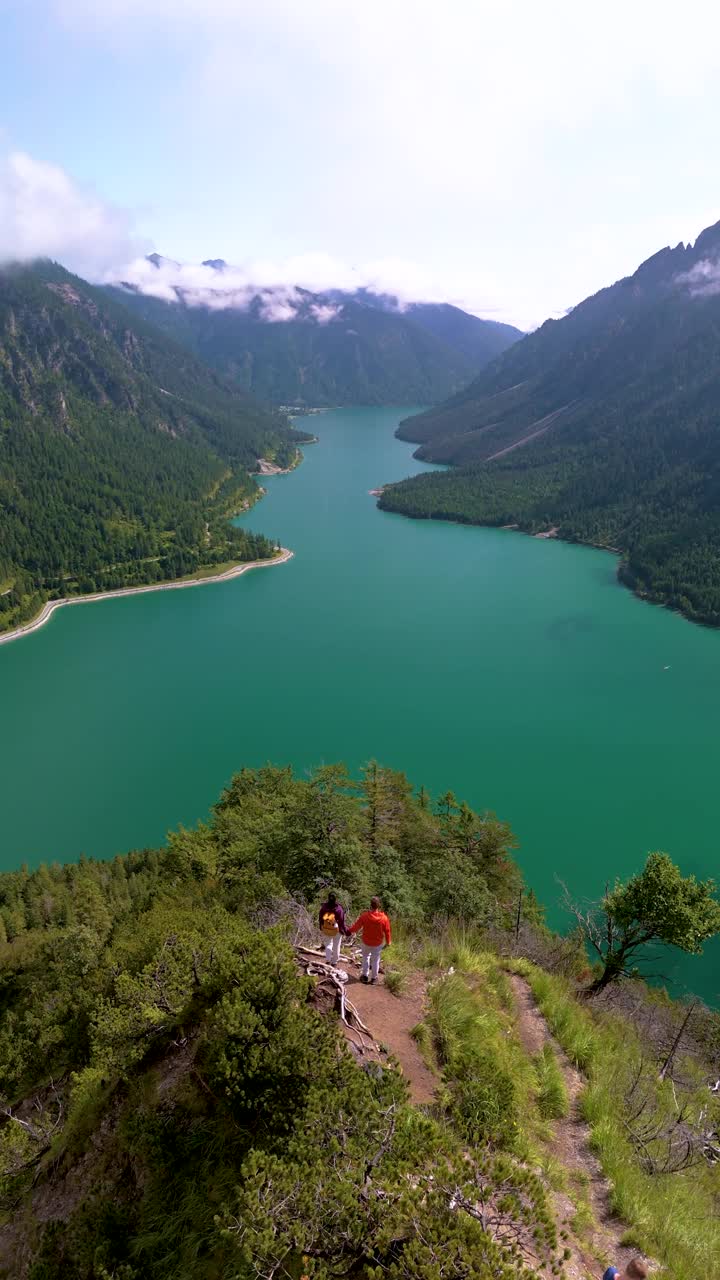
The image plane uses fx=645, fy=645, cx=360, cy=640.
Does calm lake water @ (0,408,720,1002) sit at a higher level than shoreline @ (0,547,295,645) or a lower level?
lower

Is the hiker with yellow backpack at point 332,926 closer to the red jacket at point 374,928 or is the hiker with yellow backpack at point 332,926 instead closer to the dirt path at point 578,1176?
the red jacket at point 374,928

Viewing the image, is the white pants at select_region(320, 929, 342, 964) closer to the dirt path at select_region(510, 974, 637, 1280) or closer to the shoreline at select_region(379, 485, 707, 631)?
the dirt path at select_region(510, 974, 637, 1280)

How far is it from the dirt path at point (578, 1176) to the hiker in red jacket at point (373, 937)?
9.24 ft

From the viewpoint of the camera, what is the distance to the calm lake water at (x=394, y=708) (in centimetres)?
4975

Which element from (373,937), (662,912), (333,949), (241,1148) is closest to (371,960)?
(373,937)

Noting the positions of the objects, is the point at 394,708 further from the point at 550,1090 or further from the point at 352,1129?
the point at 352,1129

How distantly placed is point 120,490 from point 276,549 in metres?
50.8

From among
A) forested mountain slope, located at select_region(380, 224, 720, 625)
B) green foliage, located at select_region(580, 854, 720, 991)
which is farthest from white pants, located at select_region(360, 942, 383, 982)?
forested mountain slope, located at select_region(380, 224, 720, 625)

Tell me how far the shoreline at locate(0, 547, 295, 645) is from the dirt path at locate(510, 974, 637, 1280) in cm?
9710

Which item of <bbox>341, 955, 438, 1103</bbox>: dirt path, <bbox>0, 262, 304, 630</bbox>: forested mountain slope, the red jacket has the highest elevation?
<bbox>0, 262, 304, 630</bbox>: forested mountain slope

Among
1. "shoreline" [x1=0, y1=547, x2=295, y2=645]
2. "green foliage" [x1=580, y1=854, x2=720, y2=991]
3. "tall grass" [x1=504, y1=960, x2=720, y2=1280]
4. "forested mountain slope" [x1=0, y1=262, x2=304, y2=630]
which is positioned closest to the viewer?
"tall grass" [x1=504, y1=960, x2=720, y2=1280]

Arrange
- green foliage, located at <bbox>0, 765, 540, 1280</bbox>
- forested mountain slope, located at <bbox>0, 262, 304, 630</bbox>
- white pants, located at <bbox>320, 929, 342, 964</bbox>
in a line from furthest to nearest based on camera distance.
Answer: forested mountain slope, located at <bbox>0, 262, 304, 630</bbox>
white pants, located at <bbox>320, 929, 342, 964</bbox>
green foliage, located at <bbox>0, 765, 540, 1280</bbox>

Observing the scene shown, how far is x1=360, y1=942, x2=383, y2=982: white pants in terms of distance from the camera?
30.6ft

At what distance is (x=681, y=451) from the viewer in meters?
162
